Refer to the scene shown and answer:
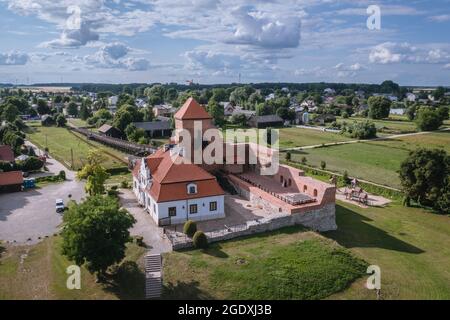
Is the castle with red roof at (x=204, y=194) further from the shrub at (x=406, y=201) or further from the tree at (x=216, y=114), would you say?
the tree at (x=216, y=114)

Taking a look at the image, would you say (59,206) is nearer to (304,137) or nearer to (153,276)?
(153,276)

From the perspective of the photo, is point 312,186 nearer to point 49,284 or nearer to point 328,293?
point 328,293

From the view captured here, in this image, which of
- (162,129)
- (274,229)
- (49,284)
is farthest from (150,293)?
(162,129)

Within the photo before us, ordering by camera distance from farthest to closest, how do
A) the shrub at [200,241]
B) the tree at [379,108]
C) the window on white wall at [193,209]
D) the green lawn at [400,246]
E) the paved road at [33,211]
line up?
the tree at [379,108], the window on white wall at [193,209], the paved road at [33,211], the shrub at [200,241], the green lawn at [400,246]

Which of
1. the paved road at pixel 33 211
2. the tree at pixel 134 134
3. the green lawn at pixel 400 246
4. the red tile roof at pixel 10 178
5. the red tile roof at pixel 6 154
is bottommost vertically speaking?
the green lawn at pixel 400 246

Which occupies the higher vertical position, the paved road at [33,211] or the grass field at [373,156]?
A: the grass field at [373,156]

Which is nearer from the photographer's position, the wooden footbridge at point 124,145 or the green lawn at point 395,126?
the wooden footbridge at point 124,145

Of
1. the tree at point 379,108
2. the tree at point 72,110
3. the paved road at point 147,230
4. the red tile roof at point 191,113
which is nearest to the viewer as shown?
the paved road at point 147,230

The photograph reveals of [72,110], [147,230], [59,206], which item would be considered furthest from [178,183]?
[72,110]

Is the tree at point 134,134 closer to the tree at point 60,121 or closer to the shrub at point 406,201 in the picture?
the tree at point 60,121

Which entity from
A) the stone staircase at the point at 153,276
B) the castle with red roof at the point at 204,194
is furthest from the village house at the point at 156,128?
the stone staircase at the point at 153,276
